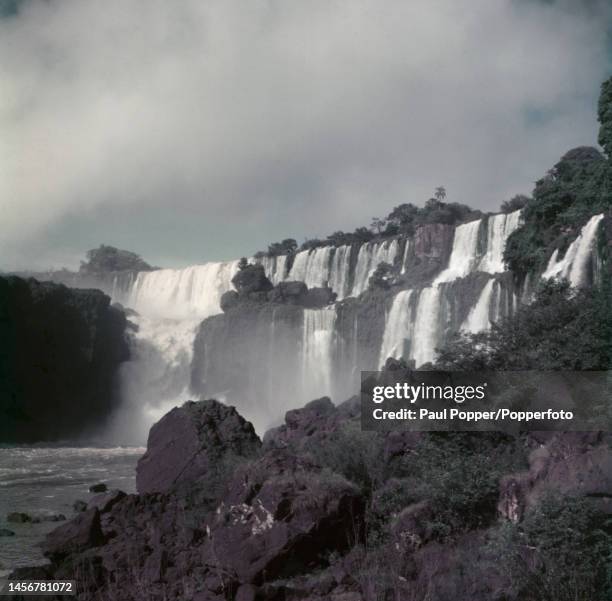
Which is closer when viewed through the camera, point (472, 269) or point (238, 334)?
point (472, 269)

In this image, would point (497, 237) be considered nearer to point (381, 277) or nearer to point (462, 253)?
point (462, 253)

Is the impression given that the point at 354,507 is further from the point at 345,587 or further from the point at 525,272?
the point at 525,272

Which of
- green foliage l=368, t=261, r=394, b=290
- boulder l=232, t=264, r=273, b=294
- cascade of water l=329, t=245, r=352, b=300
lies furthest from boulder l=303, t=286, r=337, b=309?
boulder l=232, t=264, r=273, b=294

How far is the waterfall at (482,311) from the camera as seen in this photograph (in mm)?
Answer: 30297

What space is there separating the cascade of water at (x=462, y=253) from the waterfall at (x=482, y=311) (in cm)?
992

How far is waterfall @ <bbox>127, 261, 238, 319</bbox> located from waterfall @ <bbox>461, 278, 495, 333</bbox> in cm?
2710

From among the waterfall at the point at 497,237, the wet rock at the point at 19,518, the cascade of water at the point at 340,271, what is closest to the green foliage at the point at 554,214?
the waterfall at the point at 497,237

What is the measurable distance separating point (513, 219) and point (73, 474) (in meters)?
27.0

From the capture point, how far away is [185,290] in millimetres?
56406

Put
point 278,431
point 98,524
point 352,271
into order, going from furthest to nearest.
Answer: point 352,271 → point 278,431 → point 98,524

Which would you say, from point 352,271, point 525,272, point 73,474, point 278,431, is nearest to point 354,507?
point 278,431

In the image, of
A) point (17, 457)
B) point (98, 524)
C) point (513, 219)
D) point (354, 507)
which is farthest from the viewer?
point (513, 219)

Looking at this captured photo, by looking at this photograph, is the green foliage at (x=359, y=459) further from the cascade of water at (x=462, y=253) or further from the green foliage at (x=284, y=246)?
the green foliage at (x=284, y=246)

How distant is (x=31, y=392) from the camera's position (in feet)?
130
